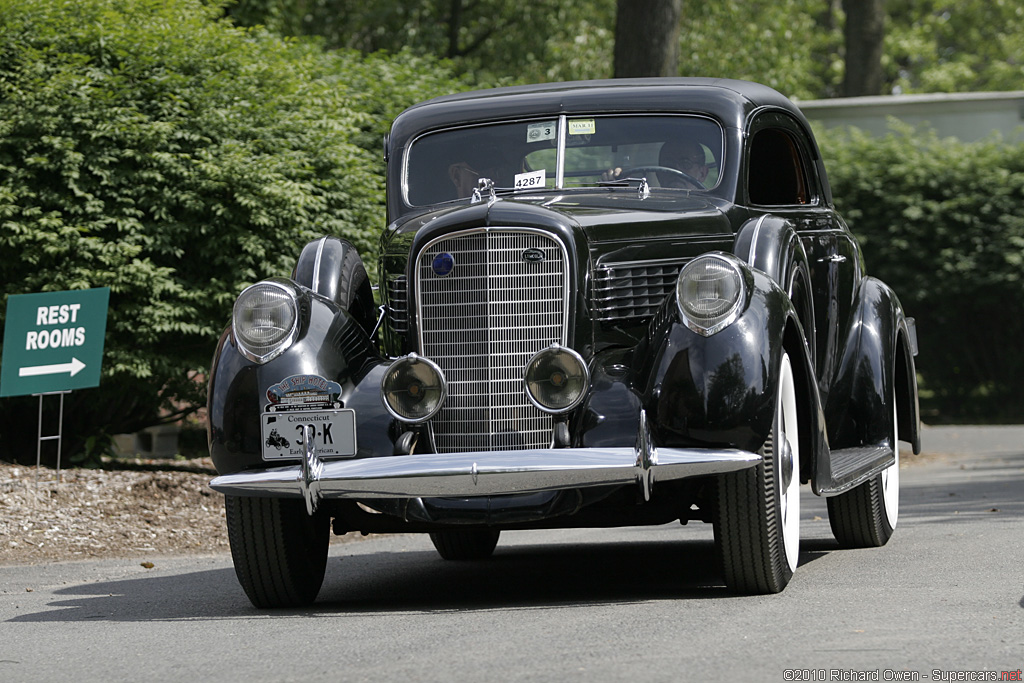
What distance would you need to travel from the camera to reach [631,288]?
5977 mm

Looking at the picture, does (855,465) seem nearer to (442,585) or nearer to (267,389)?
(442,585)

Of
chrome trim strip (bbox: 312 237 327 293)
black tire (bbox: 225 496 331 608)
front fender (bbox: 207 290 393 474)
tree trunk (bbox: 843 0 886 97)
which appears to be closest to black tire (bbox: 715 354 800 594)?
front fender (bbox: 207 290 393 474)

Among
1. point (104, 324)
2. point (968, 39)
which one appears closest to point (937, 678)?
point (104, 324)

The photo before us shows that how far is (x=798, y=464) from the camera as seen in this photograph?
6098 mm

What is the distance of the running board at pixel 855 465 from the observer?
6.01 meters

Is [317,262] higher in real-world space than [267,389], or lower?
higher

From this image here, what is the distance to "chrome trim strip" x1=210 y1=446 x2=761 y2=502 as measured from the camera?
505cm

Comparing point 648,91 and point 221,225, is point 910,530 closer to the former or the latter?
point 648,91

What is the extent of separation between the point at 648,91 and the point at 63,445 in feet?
21.7

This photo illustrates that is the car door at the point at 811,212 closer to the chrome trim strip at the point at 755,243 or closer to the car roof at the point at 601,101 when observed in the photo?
the car roof at the point at 601,101

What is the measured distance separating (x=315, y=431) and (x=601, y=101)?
96.0 inches

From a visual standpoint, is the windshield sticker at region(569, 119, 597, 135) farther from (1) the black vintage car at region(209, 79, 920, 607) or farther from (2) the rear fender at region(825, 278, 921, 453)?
(2) the rear fender at region(825, 278, 921, 453)

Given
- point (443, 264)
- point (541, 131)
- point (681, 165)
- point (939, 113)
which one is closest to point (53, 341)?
point (541, 131)

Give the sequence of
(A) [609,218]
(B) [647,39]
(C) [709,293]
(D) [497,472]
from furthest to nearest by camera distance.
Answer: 1. (B) [647,39]
2. (A) [609,218]
3. (C) [709,293]
4. (D) [497,472]
